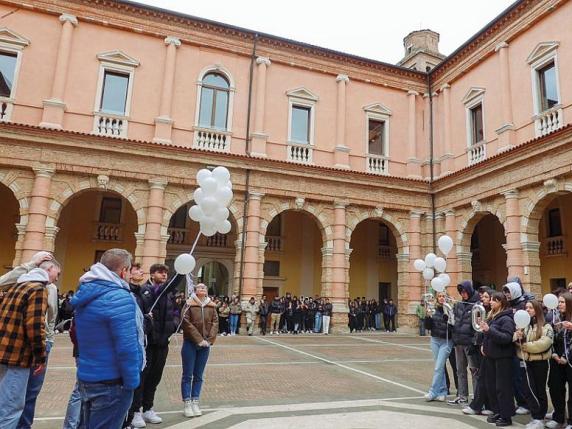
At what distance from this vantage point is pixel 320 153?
2045 centimetres

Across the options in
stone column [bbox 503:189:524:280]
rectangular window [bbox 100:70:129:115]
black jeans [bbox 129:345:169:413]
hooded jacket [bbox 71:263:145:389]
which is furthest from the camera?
rectangular window [bbox 100:70:129:115]

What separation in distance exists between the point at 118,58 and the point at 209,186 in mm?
14640

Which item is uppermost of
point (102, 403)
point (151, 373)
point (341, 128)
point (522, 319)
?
point (341, 128)

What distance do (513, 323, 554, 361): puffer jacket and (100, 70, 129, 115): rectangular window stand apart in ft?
55.5

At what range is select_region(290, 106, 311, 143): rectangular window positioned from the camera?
20562mm

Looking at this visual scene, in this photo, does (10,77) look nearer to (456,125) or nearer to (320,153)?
(320,153)

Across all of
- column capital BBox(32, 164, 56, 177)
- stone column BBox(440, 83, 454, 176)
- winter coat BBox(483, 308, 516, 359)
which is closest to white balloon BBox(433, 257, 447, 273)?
winter coat BBox(483, 308, 516, 359)

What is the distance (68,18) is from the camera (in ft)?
57.3

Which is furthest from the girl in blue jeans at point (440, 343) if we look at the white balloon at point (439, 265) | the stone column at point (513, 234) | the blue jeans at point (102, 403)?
the stone column at point (513, 234)

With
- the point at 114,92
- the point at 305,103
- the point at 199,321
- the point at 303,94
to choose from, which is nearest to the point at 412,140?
the point at 305,103

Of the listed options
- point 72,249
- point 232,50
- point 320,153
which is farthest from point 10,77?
point 320,153

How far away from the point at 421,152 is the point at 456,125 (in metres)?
2.13

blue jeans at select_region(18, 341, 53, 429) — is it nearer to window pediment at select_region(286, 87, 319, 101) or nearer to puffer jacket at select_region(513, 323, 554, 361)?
puffer jacket at select_region(513, 323, 554, 361)

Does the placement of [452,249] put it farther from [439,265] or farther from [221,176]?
[221,176]
